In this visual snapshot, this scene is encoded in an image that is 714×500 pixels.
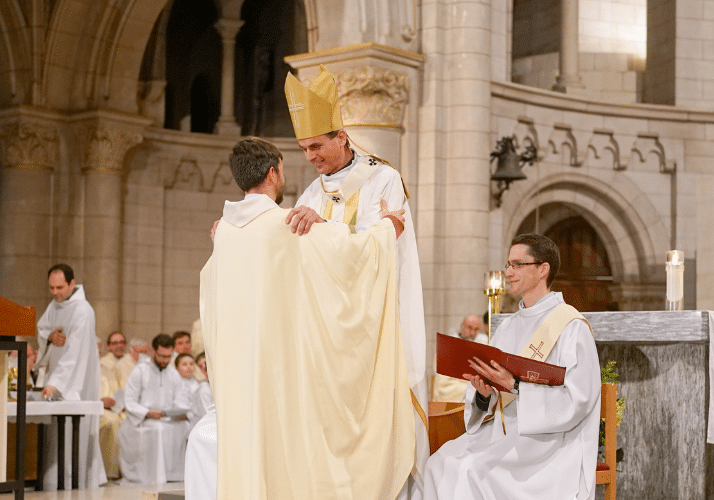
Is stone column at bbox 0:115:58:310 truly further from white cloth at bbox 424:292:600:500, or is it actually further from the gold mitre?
white cloth at bbox 424:292:600:500

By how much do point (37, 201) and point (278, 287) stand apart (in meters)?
9.21

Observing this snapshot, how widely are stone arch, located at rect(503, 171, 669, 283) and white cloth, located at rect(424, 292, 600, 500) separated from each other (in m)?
8.06

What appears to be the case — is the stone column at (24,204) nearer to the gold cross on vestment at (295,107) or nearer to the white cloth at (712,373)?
the gold cross on vestment at (295,107)

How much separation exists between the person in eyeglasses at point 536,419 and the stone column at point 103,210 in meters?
8.64

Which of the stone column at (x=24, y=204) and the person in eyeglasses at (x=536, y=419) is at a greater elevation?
the stone column at (x=24, y=204)

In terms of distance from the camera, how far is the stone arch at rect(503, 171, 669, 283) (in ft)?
41.5

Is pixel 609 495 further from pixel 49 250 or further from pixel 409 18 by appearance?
pixel 49 250

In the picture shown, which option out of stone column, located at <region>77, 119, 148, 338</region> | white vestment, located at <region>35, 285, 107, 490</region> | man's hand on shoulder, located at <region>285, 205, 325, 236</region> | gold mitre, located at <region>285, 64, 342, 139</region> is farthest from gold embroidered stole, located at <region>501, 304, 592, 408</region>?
stone column, located at <region>77, 119, 148, 338</region>

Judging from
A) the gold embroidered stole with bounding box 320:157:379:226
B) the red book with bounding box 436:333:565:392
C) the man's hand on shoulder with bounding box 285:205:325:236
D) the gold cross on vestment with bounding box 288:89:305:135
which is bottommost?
the red book with bounding box 436:333:565:392

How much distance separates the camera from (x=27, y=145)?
41.3 feet

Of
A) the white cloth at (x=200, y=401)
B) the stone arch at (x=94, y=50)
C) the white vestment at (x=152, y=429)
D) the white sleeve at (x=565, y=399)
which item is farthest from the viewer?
the stone arch at (x=94, y=50)

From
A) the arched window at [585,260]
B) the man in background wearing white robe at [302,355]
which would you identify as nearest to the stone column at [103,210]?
the arched window at [585,260]

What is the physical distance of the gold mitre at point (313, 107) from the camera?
459 centimetres

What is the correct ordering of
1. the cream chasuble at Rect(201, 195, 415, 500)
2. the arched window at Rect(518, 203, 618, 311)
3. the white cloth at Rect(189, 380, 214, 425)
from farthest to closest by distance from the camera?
the arched window at Rect(518, 203, 618, 311), the white cloth at Rect(189, 380, 214, 425), the cream chasuble at Rect(201, 195, 415, 500)
